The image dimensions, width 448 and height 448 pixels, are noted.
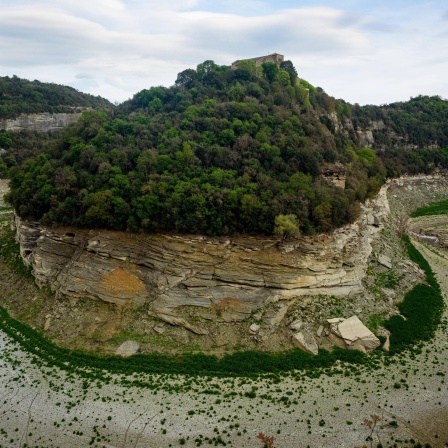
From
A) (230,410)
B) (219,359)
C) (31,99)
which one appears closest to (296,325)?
(219,359)

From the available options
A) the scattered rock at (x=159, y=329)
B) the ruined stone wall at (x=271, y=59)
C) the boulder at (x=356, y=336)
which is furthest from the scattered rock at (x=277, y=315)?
the ruined stone wall at (x=271, y=59)

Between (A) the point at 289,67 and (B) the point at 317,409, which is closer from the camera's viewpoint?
(B) the point at 317,409

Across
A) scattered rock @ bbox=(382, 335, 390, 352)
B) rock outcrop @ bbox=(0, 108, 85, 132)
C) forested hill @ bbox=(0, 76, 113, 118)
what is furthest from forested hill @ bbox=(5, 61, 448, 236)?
forested hill @ bbox=(0, 76, 113, 118)

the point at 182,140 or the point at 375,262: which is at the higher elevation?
the point at 182,140

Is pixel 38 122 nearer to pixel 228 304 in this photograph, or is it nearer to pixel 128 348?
pixel 128 348

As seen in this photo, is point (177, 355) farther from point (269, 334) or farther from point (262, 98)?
point (262, 98)

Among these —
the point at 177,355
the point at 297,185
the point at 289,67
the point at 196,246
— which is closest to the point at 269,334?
the point at 177,355

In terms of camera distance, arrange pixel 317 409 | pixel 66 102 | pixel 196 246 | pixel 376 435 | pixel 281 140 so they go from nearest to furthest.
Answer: pixel 376 435
pixel 317 409
pixel 196 246
pixel 281 140
pixel 66 102

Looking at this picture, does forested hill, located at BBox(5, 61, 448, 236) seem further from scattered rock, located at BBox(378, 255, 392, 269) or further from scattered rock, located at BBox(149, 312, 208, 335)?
scattered rock, located at BBox(149, 312, 208, 335)

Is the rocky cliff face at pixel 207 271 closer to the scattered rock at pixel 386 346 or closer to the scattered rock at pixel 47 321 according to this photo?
the scattered rock at pixel 47 321
